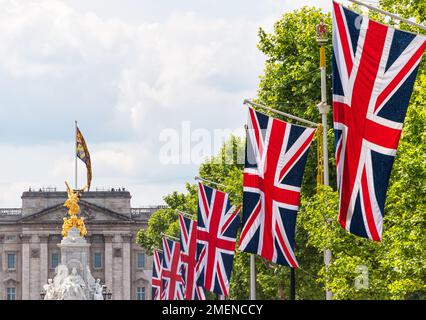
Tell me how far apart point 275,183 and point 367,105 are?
1184 cm

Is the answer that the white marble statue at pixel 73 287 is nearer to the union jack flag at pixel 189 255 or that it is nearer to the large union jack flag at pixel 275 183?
the union jack flag at pixel 189 255

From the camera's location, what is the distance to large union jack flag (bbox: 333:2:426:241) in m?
29.0

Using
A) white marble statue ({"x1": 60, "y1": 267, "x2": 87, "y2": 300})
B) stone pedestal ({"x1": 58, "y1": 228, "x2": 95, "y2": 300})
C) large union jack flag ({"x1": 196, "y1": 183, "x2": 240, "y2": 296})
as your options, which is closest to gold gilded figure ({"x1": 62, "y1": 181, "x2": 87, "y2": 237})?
stone pedestal ({"x1": 58, "y1": 228, "x2": 95, "y2": 300})

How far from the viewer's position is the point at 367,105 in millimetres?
29766

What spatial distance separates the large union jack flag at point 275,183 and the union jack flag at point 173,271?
3601 centimetres

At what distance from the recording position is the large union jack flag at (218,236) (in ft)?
186

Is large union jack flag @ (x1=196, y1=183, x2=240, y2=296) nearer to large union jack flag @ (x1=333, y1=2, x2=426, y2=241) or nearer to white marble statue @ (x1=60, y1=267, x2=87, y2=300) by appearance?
large union jack flag @ (x1=333, y1=2, x2=426, y2=241)

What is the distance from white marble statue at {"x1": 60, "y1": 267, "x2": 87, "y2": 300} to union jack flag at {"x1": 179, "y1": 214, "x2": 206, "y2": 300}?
4053 centimetres

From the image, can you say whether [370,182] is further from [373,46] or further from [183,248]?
[183,248]

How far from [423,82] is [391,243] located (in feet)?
24.1

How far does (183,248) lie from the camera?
70.8 metres

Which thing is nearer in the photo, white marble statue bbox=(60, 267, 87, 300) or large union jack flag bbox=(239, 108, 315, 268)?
large union jack flag bbox=(239, 108, 315, 268)
